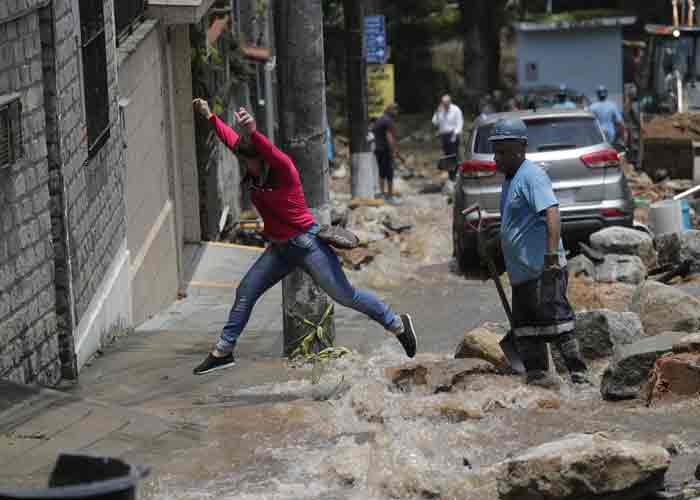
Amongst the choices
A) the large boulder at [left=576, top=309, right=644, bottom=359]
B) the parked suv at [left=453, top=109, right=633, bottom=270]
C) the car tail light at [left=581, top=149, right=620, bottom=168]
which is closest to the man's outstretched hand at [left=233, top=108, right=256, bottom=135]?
the large boulder at [left=576, top=309, right=644, bottom=359]

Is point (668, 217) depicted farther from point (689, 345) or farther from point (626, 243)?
point (689, 345)

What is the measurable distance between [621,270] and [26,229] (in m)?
7.34

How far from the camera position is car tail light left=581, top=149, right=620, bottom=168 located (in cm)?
1463

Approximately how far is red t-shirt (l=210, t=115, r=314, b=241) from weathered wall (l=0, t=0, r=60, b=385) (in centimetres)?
113

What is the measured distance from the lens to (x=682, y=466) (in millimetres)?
6652

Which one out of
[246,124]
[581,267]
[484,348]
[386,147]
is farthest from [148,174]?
[386,147]

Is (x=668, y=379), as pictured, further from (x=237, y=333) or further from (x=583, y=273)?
(x=583, y=273)

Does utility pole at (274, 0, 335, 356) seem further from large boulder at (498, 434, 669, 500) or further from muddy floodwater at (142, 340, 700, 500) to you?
large boulder at (498, 434, 669, 500)

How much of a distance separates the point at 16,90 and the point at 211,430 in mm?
2179

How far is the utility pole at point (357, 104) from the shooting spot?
22.9 m

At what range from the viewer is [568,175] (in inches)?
575

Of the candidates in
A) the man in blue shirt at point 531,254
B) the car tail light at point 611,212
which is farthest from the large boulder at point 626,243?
the man in blue shirt at point 531,254

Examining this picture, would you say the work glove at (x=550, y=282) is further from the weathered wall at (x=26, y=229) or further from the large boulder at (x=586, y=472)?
the weathered wall at (x=26, y=229)

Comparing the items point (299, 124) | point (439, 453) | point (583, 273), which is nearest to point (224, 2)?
point (583, 273)
